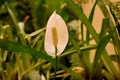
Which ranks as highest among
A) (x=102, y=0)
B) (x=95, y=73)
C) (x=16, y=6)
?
(x=16, y=6)

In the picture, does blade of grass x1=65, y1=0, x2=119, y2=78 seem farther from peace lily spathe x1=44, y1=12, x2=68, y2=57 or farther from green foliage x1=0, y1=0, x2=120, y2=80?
peace lily spathe x1=44, y1=12, x2=68, y2=57

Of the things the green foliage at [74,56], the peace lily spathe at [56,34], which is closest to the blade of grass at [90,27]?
the green foliage at [74,56]

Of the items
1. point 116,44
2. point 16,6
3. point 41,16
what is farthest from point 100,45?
point 16,6

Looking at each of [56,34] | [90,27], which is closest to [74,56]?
[90,27]

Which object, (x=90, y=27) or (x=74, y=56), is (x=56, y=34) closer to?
(x=90, y=27)

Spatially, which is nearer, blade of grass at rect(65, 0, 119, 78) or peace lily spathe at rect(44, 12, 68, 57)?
peace lily spathe at rect(44, 12, 68, 57)

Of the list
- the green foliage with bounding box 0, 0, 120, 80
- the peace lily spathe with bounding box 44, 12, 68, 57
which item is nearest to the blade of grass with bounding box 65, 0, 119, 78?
the green foliage with bounding box 0, 0, 120, 80

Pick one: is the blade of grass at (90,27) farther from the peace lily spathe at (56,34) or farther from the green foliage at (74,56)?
the peace lily spathe at (56,34)

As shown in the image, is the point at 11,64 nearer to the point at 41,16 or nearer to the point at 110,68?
the point at 110,68

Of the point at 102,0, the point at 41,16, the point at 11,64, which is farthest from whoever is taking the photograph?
the point at 41,16
